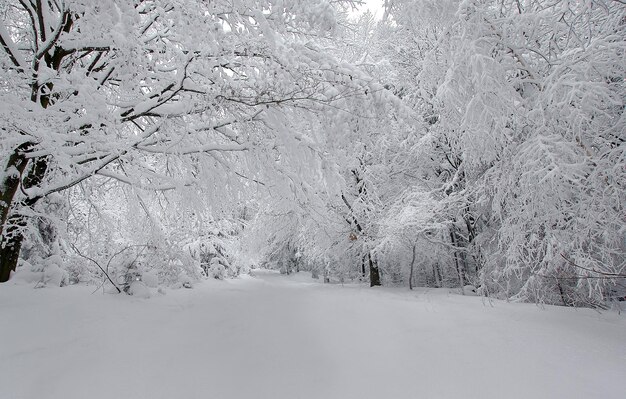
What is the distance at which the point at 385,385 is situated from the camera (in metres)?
2.96

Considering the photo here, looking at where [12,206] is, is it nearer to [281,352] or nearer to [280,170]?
[280,170]

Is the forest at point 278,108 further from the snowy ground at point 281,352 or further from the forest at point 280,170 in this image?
the snowy ground at point 281,352

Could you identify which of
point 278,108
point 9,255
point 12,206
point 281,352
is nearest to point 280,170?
point 278,108

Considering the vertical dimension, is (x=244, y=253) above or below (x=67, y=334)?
above

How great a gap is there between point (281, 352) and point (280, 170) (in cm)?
239

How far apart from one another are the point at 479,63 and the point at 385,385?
4.06m

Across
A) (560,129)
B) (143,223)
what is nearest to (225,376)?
(143,223)

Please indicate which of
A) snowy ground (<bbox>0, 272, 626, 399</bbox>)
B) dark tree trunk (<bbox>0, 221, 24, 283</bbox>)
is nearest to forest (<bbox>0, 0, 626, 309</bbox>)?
dark tree trunk (<bbox>0, 221, 24, 283</bbox>)

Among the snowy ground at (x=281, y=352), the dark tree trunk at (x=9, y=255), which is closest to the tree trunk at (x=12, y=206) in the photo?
the dark tree trunk at (x=9, y=255)

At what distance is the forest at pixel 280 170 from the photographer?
2998 millimetres

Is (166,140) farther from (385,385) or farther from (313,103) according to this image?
(385,385)

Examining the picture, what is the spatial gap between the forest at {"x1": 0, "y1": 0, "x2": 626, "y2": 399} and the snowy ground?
23mm

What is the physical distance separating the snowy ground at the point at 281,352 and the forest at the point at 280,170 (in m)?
0.02

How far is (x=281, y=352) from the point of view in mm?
3535
